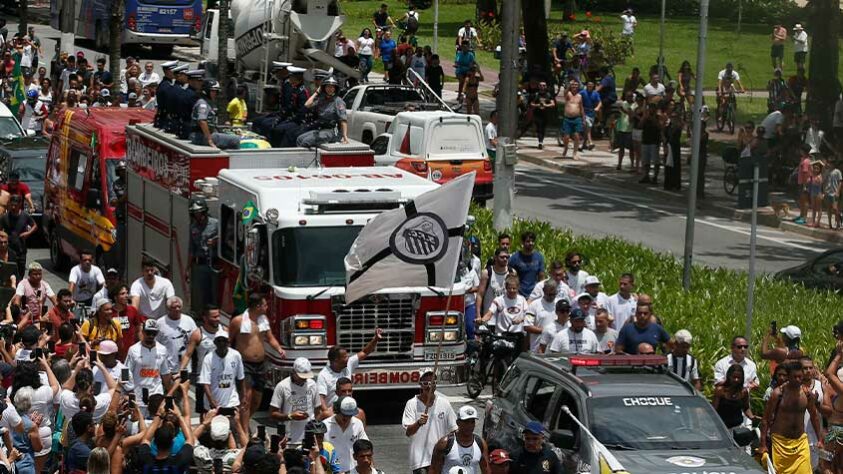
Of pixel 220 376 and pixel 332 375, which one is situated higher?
pixel 332 375

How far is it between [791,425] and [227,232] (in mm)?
7198

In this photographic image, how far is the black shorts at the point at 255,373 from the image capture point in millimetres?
18016

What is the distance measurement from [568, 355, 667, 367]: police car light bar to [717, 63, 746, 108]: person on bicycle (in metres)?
28.8

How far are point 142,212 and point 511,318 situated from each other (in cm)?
568

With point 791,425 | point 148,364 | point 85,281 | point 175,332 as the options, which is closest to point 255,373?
point 175,332

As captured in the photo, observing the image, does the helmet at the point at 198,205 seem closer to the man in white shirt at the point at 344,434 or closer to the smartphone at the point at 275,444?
the man in white shirt at the point at 344,434

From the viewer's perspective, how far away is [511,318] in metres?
20.0

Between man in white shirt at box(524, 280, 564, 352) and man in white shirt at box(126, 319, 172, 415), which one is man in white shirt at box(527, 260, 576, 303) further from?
man in white shirt at box(126, 319, 172, 415)

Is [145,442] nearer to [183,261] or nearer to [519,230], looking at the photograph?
[183,261]

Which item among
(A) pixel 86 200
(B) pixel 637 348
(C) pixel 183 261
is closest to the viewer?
(B) pixel 637 348

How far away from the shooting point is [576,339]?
17.8 metres

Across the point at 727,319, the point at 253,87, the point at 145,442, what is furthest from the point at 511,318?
the point at 253,87

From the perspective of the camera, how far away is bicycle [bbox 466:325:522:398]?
19906mm

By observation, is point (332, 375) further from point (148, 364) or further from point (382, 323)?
point (382, 323)
